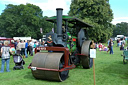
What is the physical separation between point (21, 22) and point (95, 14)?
2209 centimetres

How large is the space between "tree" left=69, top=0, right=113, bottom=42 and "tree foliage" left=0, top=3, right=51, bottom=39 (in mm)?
14606

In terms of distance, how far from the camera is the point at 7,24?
4341 cm

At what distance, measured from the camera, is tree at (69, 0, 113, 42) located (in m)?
30.1

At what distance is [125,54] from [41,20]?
3963 cm

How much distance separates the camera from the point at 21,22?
4366cm

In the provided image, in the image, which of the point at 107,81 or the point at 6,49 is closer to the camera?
the point at 107,81

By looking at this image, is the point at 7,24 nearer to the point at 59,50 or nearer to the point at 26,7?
the point at 26,7

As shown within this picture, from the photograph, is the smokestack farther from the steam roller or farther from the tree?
the tree

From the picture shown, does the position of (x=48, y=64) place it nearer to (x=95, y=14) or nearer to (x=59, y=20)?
(x=59, y=20)

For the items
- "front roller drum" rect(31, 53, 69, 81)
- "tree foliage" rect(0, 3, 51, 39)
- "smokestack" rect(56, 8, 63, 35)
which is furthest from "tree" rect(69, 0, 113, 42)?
"front roller drum" rect(31, 53, 69, 81)

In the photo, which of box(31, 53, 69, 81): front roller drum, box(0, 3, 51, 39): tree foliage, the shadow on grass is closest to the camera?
box(31, 53, 69, 81): front roller drum

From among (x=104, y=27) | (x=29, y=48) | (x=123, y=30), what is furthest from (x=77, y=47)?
(x=123, y=30)

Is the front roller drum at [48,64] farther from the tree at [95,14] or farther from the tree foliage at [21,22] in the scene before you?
the tree foliage at [21,22]

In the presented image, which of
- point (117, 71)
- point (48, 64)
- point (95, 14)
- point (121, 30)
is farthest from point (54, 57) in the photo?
point (121, 30)
